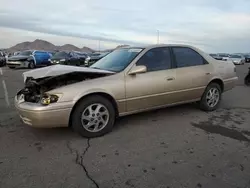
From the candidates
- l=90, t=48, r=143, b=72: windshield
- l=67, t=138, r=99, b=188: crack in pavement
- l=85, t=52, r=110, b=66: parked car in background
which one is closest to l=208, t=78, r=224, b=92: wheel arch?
l=90, t=48, r=143, b=72: windshield

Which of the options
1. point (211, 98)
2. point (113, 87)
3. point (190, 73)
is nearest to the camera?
point (113, 87)

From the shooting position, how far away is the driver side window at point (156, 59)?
4996mm

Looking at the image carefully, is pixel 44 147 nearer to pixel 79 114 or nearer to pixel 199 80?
pixel 79 114

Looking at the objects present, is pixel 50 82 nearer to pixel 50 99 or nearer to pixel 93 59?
pixel 50 99

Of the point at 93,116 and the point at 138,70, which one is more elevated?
the point at 138,70

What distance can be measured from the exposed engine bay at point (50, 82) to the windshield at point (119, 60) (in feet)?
1.55

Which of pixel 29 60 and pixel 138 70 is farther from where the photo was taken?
pixel 29 60

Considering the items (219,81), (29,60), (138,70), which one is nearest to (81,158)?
(138,70)

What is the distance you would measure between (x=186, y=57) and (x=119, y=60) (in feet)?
5.06

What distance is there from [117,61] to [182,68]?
Result: 1390 mm

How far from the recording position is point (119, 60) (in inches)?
204

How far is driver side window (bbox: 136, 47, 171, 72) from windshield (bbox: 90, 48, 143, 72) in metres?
0.19

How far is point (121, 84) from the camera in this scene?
456 centimetres

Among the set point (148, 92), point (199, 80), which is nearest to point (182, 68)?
point (199, 80)
